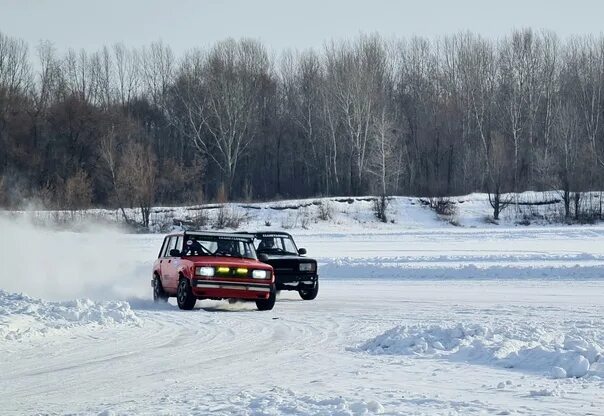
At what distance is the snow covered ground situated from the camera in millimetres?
10484

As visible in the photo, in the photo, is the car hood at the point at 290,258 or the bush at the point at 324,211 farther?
the bush at the point at 324,211

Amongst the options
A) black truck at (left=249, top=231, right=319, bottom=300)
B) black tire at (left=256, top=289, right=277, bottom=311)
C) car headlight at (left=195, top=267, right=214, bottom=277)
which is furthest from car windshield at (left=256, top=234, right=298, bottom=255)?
car headlight at (left=195, top=267, right=214, bottom=277)

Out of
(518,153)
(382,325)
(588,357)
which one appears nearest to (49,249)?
(382,325)

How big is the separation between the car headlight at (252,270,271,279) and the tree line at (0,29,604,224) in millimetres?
50871

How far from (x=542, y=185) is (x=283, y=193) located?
1048 inches

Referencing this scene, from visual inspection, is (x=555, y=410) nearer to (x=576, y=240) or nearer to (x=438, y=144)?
(x=576, y=240)

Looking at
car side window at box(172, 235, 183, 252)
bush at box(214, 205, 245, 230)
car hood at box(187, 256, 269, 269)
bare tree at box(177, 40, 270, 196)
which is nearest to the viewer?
car hood at box(187, 256, 269, 269)

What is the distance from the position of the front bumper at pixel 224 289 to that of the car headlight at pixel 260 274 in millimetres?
169

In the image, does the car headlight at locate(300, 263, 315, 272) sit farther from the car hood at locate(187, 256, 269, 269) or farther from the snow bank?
the snow bank

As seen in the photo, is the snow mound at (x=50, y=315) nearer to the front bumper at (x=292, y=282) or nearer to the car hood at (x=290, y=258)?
the front bumper at (x=292, y=282)

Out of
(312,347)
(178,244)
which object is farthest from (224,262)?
(312,347)

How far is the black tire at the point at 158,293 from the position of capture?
78.9 feet

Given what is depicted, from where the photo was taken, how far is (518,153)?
85.2 m

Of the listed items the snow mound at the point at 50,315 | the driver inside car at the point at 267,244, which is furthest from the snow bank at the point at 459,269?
the snow mound at the point at 50,315
